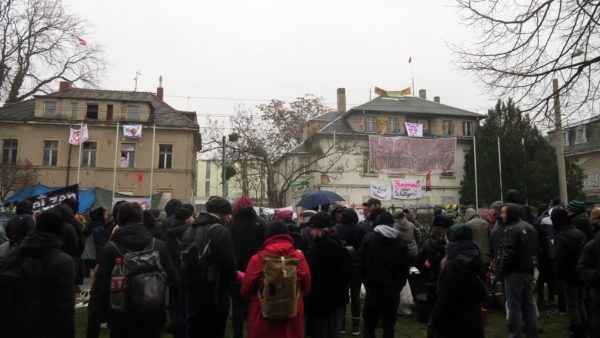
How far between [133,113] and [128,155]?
347cm

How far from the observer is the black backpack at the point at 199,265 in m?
4.64

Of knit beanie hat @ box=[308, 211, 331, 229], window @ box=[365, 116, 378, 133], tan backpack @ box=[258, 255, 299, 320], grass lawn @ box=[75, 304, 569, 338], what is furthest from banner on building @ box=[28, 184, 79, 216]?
window @ box=[365, 116, 378, 133]

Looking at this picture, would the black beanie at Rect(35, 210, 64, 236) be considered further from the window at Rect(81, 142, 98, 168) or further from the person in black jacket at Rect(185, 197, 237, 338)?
the window at Rect(81, 142, 98, 168)

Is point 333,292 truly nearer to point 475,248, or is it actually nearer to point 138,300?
point 475,248

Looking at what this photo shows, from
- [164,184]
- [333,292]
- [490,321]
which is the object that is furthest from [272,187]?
[333,292]

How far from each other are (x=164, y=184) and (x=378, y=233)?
31407 millimetres

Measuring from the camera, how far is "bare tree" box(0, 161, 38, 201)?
87.1 ft

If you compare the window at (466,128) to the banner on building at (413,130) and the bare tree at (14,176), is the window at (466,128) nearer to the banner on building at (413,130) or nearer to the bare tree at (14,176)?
the banner on building at (413,130)

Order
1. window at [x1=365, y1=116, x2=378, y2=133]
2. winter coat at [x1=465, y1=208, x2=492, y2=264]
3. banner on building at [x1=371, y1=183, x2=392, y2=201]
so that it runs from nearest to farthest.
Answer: winter coat at [x1=465, y1=208, x2=492, y2=264] → banner on building at [x1=371, y1=183, x2=392, y2=201] → window at [x1=365, y1=116, x2=378, y2=133]

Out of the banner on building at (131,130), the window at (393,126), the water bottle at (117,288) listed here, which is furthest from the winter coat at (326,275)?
the window at (393,126)

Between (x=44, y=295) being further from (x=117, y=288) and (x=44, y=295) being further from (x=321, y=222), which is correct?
(x=321, y=222)

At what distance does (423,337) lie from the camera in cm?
687

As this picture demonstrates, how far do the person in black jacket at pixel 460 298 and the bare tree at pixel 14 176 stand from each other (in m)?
27.0

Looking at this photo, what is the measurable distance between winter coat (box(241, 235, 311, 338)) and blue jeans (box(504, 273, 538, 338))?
342cm
